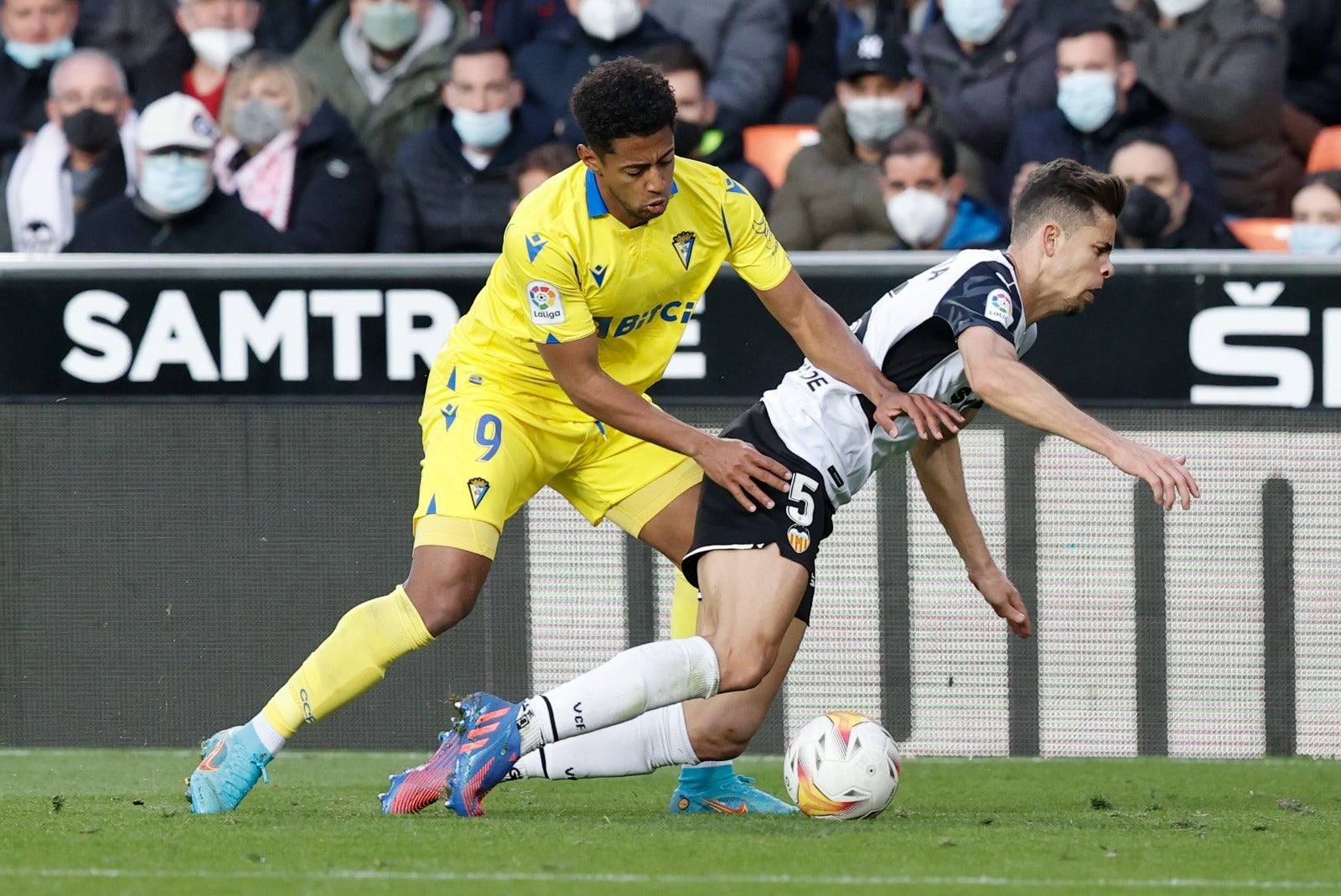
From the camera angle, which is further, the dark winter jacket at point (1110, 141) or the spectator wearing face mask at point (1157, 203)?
the dark winter jacket at point (1110, 141)

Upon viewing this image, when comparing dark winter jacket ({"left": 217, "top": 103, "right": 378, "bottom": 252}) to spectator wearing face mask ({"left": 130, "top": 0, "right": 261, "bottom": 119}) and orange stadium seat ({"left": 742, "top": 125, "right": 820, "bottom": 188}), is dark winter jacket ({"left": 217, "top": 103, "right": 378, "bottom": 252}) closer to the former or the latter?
spectator wearing face mask ({"left": 130, "top": 0, "right": 261, "bottom": 119})

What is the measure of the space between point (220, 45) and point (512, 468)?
484cm

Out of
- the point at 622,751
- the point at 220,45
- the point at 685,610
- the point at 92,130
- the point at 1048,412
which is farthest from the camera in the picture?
the point at 220,45

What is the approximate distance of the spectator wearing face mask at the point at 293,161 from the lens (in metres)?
8.12

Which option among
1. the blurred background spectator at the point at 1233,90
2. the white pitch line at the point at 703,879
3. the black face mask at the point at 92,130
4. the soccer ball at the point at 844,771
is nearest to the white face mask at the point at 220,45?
the black face mask at the point at 92,130

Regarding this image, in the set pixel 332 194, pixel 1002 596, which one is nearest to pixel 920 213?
pixel 332 194

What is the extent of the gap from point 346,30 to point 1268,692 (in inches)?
215

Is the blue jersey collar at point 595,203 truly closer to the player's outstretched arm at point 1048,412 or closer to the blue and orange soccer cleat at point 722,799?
the player's outstretched arm at point 1048,412

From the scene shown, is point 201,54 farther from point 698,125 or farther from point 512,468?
point 512,468

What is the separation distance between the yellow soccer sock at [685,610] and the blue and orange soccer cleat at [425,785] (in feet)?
2.39

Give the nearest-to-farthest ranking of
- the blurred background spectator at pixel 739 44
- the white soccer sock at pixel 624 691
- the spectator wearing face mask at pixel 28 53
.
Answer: the white soccer sock at pixel 624 691 < the blurred background spectator at pixel 739 44 < the spectator wearing face mask at pixel 28 53

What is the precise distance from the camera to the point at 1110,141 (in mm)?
7766

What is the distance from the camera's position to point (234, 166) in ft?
27.8

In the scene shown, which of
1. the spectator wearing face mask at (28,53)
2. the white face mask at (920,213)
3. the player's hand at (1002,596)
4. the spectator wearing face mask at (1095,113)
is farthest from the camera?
the spectator wearing face mask at (28,53)
